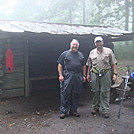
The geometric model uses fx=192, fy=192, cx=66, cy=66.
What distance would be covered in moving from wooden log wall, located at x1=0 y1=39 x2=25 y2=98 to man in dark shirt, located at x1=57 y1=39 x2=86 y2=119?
9.75ft

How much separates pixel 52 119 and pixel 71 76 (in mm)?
1298

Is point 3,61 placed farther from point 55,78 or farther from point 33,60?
point 55,78

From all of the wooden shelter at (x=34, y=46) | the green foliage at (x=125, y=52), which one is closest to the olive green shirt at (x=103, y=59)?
the wooden shelter at (x=34, y=46)

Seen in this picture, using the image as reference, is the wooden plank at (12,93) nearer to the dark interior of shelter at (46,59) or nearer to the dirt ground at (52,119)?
the dirt ground at (52,119)

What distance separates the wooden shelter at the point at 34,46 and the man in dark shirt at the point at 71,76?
3.33 ft

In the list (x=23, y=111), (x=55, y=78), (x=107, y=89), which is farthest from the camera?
(x=55, y=78)

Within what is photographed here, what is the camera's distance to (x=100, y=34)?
22.3 ft

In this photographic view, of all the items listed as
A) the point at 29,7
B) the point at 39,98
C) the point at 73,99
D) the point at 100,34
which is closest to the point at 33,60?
the point at 39,98

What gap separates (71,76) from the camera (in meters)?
5.23

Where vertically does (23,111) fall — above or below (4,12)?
below

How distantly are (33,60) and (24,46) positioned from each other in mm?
1280

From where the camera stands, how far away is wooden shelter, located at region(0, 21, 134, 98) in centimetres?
617

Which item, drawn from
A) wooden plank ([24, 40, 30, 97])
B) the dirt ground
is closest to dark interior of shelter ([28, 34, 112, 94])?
wooden plank ([24, 40, 30, 97])

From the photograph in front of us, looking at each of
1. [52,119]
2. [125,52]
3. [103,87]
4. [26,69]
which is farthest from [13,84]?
[125,52]
